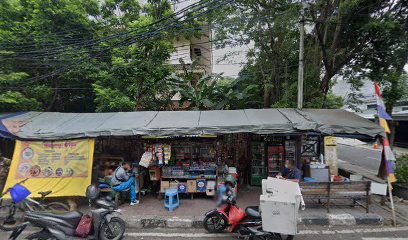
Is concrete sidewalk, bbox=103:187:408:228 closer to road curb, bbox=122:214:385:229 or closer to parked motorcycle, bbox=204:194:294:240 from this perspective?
road curb, bbox=122:214:385:229

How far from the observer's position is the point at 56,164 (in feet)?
22.1

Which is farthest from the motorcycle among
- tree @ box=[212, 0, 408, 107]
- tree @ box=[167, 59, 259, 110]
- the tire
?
tree @ box=[212, 0, 408, 107]

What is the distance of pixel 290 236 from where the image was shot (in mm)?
4578

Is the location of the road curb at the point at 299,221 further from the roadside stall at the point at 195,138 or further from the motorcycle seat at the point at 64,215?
the roadside stall at the point at 195,138

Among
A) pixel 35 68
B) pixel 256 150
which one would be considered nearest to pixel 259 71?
pixel 256 150

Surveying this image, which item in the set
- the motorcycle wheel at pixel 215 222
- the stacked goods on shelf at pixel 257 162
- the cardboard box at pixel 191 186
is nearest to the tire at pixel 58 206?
the cardboard box at pixel 191 186

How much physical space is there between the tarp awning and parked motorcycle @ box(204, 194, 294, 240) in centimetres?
219

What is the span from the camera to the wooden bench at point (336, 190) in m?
6.04

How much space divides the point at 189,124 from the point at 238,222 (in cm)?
308

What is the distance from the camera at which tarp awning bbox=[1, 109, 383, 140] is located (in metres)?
6.40

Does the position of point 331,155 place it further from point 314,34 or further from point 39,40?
point 39,40

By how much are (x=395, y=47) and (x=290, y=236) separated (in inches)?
395

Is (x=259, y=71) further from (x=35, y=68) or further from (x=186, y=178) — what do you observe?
(x=35, y=68)

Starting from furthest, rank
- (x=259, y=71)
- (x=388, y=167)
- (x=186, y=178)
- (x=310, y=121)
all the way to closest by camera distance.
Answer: (x=259, y=71) < (x=186, y=178) < (x=310, y=121) < (x=388, y=167)
